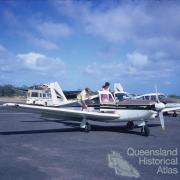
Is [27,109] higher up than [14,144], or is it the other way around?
[27,109]

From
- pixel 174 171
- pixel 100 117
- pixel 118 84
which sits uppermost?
pixel 118 84

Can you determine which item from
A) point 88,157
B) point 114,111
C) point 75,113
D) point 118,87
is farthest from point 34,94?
point 88,157

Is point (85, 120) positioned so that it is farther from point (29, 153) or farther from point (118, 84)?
point (118, 84)

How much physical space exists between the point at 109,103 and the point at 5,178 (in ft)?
28.6

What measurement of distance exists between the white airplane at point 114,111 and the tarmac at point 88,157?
3.74ft

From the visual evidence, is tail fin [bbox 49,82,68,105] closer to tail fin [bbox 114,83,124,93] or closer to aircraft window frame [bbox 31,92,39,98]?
tail fin [bbox 114,83,124,93]

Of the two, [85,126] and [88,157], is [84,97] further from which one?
[88,157]

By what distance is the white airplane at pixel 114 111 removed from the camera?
13758 millimetres

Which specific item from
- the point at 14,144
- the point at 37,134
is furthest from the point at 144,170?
the point at 37,134

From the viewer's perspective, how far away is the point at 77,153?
372 inches

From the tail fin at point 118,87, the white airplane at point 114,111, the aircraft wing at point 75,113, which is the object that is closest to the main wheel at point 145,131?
the white airplane at point 114,111

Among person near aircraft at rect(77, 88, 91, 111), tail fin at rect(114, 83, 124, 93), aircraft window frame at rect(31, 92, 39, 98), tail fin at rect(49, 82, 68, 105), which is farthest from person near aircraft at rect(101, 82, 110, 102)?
aircraft window frame at rect(31, 92, 39, 98)

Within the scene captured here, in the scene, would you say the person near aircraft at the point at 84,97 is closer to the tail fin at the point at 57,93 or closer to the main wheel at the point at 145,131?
the main wheel at the point at 145,131

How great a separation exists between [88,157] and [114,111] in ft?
19.3
